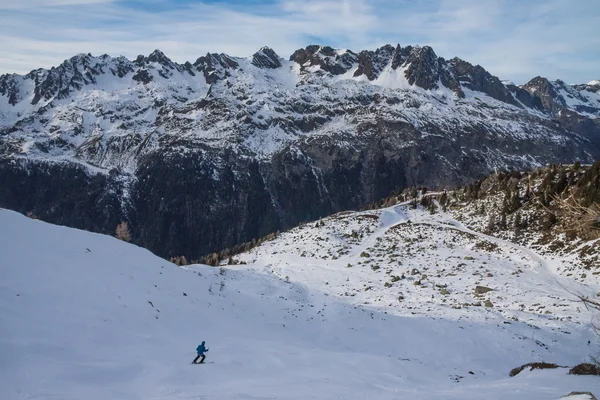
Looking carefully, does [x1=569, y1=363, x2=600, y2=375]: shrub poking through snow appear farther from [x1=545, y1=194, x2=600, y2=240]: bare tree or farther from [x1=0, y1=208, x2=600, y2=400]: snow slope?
[x1=545, y1=194, x2=600, y2=240]: bare tree

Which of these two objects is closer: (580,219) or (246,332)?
(580,219)

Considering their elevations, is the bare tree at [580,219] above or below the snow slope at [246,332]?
above

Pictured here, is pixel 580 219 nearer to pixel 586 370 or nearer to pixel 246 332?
pixel 586 370

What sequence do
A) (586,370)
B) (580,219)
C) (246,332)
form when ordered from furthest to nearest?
(246,332) → (586,370) → (580,219)

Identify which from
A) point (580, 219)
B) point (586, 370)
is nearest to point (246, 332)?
point (586, 370)

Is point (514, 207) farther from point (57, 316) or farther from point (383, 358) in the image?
point (57, 316)

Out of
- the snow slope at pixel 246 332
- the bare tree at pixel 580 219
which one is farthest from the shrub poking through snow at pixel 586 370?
the bare tree at pixel 580 219

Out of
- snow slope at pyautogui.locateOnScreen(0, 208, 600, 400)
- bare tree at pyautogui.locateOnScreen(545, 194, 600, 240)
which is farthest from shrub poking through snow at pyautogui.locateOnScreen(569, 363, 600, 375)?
bare tree at pyautogui.locateOnScreen(545, 194, 600, 240)

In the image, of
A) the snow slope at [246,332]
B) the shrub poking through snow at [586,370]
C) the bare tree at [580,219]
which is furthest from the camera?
the shrub poking through snow at [586,370]

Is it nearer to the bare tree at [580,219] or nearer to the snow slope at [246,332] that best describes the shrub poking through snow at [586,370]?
the snow slope at [246,332]

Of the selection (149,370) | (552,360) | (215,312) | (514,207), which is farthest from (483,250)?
(149,370)

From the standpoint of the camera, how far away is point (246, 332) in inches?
963

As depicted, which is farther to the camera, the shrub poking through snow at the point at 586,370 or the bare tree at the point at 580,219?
the shrub poking through snow at the point at 586,370

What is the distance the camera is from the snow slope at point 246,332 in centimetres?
1399
